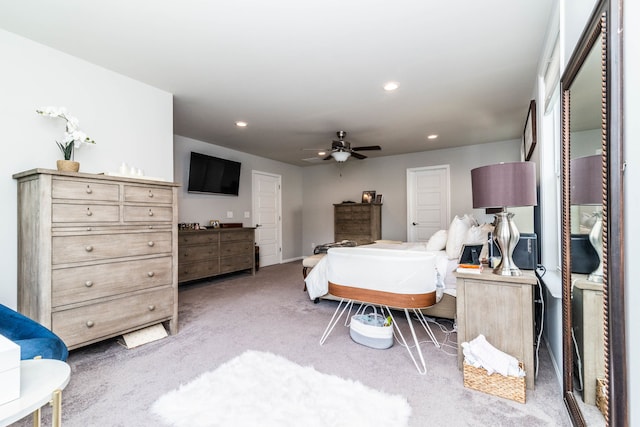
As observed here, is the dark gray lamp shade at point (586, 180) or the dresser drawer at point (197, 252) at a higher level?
the dark gray lamp shade at point (586, 180)

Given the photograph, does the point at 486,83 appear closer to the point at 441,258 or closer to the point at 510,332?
the point at 441,258

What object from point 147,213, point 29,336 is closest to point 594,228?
point 29,336

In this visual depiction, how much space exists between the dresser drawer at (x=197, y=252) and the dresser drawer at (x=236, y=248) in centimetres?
16

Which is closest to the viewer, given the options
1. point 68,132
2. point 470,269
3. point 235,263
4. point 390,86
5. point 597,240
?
point 597,240

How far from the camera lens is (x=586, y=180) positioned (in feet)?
3.67

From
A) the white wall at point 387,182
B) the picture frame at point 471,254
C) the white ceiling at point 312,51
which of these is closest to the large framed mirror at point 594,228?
the picture frame at point 471,254

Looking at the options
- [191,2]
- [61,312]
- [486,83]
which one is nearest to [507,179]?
[486,83]

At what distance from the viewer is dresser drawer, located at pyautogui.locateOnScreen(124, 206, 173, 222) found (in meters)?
2.33

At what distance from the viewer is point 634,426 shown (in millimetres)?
750

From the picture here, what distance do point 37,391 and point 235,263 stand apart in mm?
4240

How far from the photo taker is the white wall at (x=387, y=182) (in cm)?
555

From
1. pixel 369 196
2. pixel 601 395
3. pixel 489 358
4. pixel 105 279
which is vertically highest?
pixel 369 196

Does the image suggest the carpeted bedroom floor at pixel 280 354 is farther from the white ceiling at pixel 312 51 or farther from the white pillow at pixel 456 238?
the white ceiling at pixel 312 51

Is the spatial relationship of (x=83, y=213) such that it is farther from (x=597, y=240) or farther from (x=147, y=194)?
(x=597, y=240)
